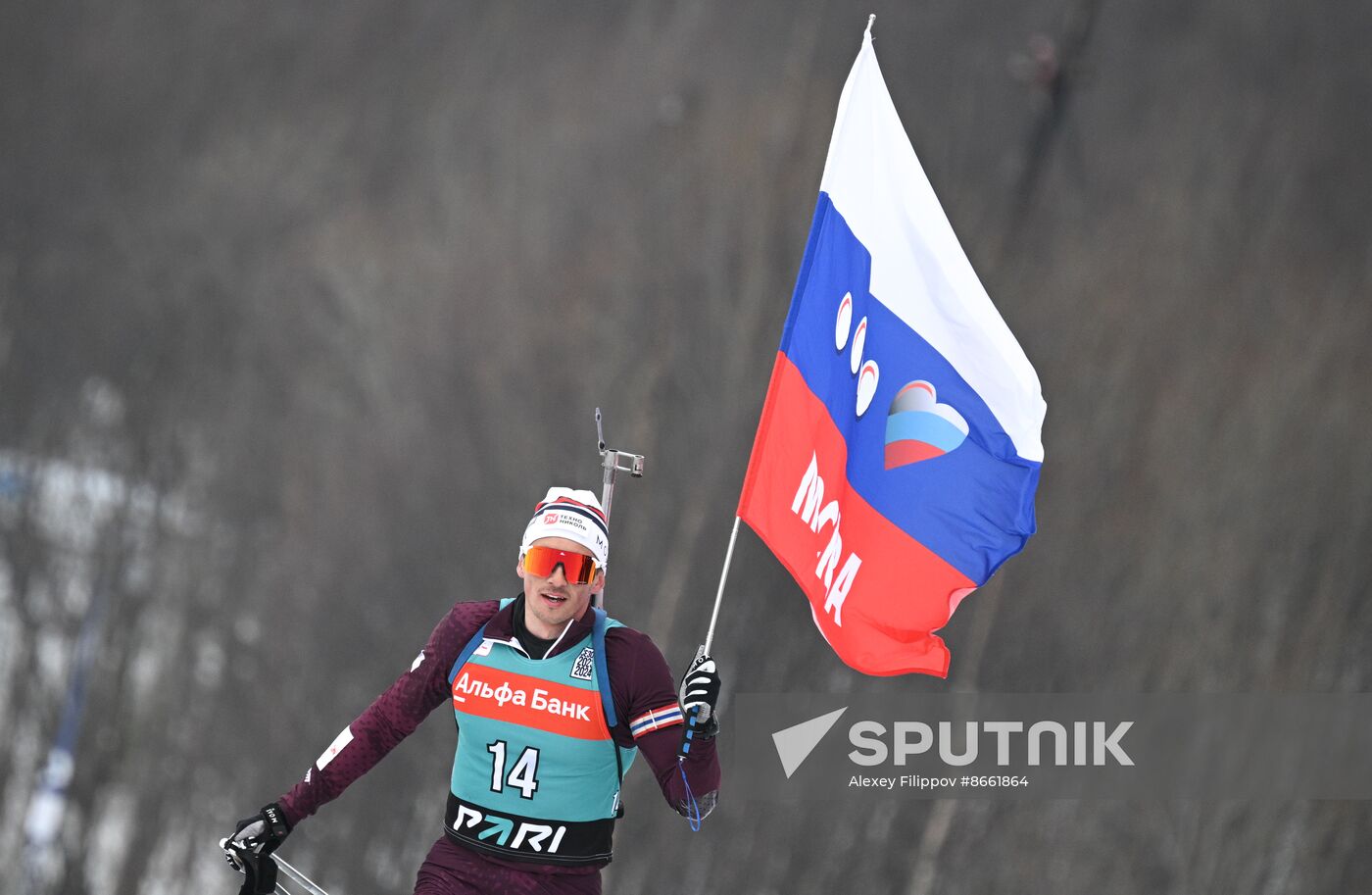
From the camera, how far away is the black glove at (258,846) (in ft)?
9.52

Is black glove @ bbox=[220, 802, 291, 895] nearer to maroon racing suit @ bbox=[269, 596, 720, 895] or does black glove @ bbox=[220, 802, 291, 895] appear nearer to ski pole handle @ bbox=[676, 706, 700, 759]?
maroon racing suit @ bbox=[269, 596, 720, 895]

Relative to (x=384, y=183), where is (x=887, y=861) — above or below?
below

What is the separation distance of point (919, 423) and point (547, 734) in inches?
51.0

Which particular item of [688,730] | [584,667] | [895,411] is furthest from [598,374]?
[688,730]

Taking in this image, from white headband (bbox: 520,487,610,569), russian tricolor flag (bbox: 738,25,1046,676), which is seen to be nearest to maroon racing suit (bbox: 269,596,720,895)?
white headband (bbox: 520,487,610,569)

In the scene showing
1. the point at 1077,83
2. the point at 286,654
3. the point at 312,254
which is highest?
the point at 1077,83

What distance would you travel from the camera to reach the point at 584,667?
2846 millimetres

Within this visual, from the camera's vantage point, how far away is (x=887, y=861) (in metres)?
6.71

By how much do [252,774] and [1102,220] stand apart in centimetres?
463

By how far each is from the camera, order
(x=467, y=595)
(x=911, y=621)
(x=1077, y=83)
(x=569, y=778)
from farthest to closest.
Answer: (x=467, y=595) → (x=1077, y=83) → (x=911, y=621) → (x=569, y=778)

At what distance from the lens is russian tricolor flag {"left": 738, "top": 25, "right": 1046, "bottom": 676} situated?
3.46 m

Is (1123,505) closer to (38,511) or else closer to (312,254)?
(312,254)

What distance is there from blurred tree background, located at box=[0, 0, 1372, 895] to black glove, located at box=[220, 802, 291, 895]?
398cm

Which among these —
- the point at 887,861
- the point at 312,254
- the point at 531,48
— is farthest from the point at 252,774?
the point at 531,48
